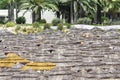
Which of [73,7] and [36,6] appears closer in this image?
[36,6]

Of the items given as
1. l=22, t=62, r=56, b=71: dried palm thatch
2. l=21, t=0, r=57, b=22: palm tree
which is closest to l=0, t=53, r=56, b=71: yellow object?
l=22, t=62, r=56, b=71: dried palm thatch

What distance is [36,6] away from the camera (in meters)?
75.1

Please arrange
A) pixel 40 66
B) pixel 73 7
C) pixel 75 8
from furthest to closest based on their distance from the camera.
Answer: pixel 73 7
pixel 75 8
pixel 40 66

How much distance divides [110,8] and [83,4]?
15.9 feet

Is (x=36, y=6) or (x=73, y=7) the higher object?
(x=36, y=6)

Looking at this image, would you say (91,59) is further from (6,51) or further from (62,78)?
(6,51)

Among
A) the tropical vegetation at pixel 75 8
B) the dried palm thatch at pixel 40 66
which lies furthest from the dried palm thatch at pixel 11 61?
the tropical vegetation at pixel 75 8

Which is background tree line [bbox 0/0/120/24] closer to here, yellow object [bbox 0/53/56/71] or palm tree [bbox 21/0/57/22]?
palm tree [bbox 21/0/57/22]

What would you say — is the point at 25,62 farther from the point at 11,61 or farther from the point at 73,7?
the point at 73,7

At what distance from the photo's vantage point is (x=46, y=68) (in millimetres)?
17297

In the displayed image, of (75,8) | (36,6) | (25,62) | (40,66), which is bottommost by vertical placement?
(75,8)

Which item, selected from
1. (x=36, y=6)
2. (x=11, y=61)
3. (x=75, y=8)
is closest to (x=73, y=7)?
(x=75, y=8)

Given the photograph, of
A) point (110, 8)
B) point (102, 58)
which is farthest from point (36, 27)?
point (102, 58)

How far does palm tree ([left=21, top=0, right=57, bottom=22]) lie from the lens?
75125mm
